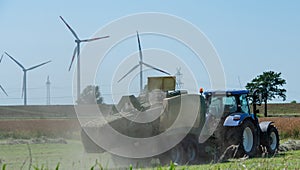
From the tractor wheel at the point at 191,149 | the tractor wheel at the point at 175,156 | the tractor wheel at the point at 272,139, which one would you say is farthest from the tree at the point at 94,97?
the tractor wheel at the point at 272,139

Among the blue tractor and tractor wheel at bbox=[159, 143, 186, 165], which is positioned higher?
the blue tractor

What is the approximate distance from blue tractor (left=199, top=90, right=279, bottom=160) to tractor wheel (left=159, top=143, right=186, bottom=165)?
2.97 feet

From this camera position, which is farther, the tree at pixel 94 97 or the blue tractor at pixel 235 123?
the tree at pixel 94 97

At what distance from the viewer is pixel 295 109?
69312mm

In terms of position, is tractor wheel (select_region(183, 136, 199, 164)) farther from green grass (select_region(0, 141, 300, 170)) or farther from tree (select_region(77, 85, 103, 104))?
tree (select_region(77, 85, 103, 104))

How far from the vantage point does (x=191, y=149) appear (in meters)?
16.5

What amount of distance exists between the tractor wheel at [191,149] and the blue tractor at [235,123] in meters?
0.45

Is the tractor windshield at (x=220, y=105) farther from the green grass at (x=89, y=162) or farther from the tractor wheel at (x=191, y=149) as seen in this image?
the green grass at (x=89, y=162)

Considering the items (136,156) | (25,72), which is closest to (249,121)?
(136,156)

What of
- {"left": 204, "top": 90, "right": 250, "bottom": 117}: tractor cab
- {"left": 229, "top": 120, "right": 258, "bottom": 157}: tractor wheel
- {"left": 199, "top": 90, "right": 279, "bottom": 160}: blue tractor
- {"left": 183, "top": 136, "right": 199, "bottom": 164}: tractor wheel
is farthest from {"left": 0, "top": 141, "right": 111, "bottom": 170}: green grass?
{"left": 229, "top": 120, "right": 258, "bottom": 157}: tractor wheel

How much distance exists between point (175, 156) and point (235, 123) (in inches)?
97.3

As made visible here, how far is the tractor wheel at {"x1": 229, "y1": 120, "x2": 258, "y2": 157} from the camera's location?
57.3 ft

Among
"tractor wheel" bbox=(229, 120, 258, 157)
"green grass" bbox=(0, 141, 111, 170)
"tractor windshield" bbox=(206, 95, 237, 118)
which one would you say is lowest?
"green grass" bbox=(0, 141, 111, 170)

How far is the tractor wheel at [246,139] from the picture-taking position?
17.5m
